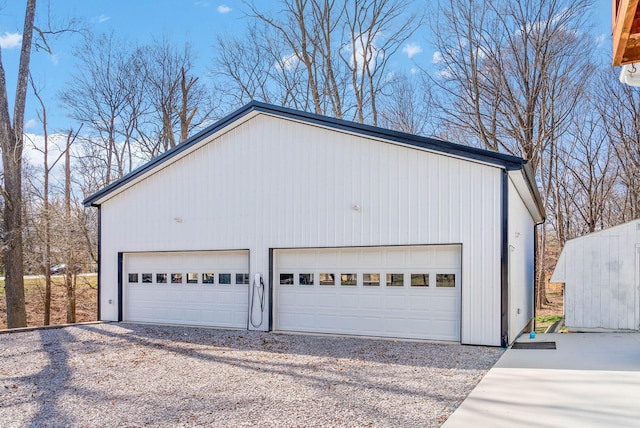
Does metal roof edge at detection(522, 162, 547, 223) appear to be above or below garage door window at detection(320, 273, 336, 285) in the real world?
above

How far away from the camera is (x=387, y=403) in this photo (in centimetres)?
492

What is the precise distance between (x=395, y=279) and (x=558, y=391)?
4.09 m

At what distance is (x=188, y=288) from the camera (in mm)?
11211

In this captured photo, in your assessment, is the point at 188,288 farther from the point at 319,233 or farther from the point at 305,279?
the point at 319,233

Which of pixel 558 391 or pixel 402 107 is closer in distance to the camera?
pixel 558 391

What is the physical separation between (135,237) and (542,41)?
15.4 m

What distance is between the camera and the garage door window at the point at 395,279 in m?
9.05

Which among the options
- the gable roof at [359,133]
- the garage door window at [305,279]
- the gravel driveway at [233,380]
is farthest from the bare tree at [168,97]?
the gravel driveway at [233,380]

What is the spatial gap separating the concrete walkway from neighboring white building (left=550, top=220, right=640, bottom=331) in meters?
2.41

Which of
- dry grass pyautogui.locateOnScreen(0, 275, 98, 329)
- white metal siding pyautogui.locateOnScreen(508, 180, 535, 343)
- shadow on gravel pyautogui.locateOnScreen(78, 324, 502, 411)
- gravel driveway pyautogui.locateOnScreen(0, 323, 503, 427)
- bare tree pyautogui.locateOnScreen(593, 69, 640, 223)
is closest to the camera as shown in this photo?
gravel driveway pyautogui.locateOnScreen(0, 323, 503, 427)

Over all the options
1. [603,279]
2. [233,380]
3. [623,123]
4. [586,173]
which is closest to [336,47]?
[586,173]

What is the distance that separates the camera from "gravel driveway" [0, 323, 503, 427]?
4590 mm

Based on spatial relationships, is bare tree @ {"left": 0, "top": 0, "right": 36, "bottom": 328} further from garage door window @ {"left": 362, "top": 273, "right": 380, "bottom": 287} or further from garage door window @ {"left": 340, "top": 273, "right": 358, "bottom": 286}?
garage door window @ {"left": 362, "top": 273, "right": 380, "bottom": 287}

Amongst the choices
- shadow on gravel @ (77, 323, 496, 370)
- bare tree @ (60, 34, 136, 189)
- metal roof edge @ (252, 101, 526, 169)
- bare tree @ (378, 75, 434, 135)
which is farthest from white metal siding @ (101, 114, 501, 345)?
bare tree @ (378, 75, 434, 135)
